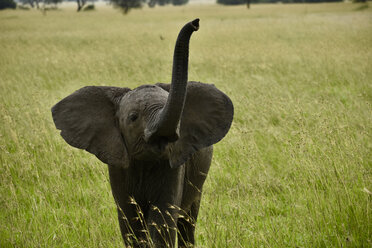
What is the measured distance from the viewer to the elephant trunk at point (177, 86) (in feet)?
6.67

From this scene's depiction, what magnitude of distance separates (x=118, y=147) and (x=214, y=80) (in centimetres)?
822

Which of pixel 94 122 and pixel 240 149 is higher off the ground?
pixel 94 122

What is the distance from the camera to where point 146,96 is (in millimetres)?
2584

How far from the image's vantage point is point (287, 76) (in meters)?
11.1

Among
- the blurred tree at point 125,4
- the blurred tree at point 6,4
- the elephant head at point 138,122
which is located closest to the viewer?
the elephant head at point 138,122

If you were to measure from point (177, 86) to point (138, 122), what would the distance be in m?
0.51

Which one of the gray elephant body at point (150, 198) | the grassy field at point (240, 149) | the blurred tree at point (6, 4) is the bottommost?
the grassy field at point (240, 149)

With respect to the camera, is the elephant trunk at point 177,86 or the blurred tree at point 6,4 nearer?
the elephant trunk at point 177,86

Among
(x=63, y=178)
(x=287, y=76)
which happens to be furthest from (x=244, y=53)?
(x=63, y=178)

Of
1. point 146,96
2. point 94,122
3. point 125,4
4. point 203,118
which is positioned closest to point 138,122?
point 146,96

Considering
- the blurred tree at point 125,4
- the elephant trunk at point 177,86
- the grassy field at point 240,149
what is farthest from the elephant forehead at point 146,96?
the blurred tree at point 125,4

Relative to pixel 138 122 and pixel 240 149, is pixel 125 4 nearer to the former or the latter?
pixel 240 149

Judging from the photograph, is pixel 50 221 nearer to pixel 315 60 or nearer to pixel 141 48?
pixel 315 60

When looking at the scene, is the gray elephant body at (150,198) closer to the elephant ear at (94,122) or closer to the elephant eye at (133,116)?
the elephant ear at (94,122)
